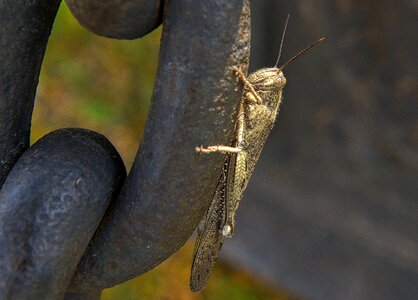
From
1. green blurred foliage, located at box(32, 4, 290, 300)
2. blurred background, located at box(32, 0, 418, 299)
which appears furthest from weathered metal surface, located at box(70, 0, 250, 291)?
green blurred foliage, located at box(32, 4, 290, 300)

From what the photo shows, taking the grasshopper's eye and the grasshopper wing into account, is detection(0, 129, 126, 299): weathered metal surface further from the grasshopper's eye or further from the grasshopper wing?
the grasshopper's eye

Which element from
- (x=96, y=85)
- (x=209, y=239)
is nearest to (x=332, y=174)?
(x=209, y=239)

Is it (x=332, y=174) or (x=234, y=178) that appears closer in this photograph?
(x=234, y=178)

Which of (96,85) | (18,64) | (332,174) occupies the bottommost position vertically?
(96,85)

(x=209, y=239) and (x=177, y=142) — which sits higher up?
(x=177, y=142)

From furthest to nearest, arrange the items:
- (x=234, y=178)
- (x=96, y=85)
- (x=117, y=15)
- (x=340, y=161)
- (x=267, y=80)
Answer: (x=96, y=85)
(x=340, y=161)
(x=267, y=80)
(x=234, y=178)
(x=117, y=15)

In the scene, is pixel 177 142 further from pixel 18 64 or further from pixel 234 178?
pixel 234 178

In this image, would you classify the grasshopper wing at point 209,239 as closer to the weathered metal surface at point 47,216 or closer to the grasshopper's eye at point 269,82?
the grasshopper's eye at point 269,82
